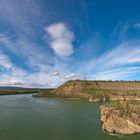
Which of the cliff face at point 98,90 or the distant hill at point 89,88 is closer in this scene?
the cliff face at point 98,90

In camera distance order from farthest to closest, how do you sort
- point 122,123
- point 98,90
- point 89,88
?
1. point 89,88
2. point 98,90
3. point 122,123

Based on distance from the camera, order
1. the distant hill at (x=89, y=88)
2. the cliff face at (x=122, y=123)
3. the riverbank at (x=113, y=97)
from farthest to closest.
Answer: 1. the distant hill at (x=89, y=88)
2. the riverbank at (x=113, y=97)
3. the cliff face at (x=122, y=123)

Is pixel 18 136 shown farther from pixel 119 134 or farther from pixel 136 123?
pixel 136 123

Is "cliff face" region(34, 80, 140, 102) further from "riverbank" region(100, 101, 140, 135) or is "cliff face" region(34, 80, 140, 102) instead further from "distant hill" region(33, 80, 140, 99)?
"riverbank" region(100, 101, 140, 135)

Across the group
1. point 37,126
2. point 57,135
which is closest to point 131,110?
point 57,135

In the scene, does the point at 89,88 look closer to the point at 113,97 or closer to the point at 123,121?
the point at 113,97

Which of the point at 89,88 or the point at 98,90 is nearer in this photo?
the point at 98,90

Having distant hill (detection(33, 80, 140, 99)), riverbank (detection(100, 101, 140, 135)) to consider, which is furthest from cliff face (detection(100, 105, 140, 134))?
distant hill (detection(33, 80, 140, 99))

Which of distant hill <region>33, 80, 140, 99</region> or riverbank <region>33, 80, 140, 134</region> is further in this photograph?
distant hill <region>33, 80, 140, 99</region>

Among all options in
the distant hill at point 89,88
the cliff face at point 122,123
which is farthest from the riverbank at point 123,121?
the distant hill at point 89,88

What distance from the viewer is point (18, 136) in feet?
108

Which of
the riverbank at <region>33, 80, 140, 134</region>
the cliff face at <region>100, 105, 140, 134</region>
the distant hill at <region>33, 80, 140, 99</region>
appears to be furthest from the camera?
the distant hill at <region>33, 80, 140, 99</region>

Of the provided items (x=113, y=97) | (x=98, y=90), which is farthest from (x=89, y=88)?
(x=113, y=97)

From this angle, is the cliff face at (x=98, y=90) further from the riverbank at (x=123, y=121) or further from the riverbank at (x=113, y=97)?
the riverbank at (x=123, y=121)
